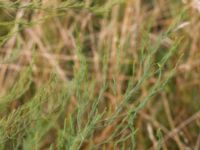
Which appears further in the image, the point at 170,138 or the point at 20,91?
the point at 170,138

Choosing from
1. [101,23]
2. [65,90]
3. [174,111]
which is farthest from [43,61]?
[65,90]

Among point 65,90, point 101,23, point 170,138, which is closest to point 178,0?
point 101,23

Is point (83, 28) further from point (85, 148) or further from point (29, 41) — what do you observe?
point (85, 148)

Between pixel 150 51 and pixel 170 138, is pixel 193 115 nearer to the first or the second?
pixel 170 138

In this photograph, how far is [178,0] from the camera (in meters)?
3.23

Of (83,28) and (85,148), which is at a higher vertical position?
(83,28)

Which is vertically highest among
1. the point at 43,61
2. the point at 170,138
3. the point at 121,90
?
the point at 43,61

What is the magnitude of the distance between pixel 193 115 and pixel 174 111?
0.43ft

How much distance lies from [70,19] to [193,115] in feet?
2.85

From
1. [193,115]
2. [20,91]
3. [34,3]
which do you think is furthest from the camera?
[193,115]

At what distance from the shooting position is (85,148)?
119 inches

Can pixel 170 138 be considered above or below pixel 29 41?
below

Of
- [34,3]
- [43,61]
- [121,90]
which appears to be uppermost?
[34,3]

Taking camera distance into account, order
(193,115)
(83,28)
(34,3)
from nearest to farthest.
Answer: (34,3) < (193,115) < (83,28)
